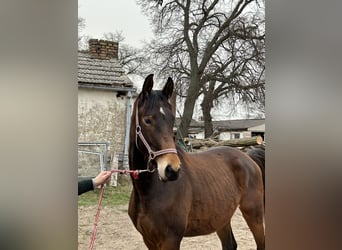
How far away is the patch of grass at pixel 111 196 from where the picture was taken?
230cm

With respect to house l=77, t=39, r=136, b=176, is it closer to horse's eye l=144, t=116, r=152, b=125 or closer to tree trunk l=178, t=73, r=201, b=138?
tree trunk l=178, t=73, r=201, b=138

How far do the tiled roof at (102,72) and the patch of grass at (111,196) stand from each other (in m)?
0.86

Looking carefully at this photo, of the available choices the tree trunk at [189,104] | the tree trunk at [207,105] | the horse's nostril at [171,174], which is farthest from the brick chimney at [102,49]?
the horse's nostril at [171,174]

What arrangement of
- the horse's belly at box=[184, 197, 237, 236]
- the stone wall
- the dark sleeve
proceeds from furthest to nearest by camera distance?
the stone wall
the horse's belly at box=[184, 197, 237, 236]
the dark sleeve

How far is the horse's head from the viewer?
875 mm

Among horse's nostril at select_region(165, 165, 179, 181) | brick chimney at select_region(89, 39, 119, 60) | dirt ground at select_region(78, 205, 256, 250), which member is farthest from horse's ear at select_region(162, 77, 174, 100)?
brick chimney at select_region(89, 39, 119, 60)

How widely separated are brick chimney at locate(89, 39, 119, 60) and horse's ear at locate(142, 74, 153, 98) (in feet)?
6.51

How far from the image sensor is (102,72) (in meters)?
2.91

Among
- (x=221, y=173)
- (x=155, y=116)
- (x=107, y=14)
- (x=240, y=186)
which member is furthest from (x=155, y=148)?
(x=107, y=14)

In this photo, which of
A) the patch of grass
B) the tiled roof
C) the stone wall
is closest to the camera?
the patch of grass

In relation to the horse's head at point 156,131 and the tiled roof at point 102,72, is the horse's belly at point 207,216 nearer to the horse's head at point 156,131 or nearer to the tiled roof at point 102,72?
the horse's head at point 156,131
